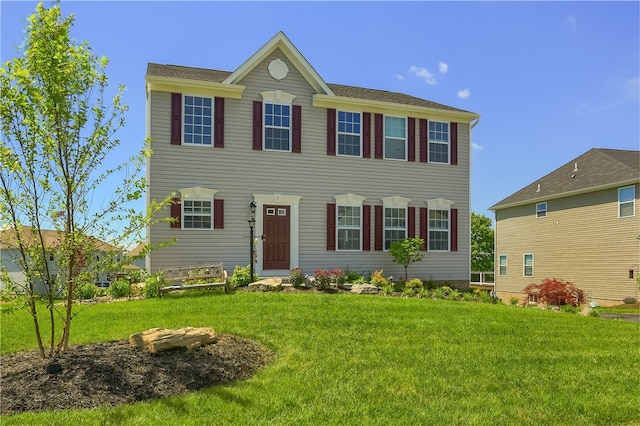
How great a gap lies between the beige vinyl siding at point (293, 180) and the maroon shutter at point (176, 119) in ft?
0.50

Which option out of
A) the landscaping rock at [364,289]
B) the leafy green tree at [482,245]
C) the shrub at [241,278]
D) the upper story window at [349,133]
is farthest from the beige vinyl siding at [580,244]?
the leafy green tree at [482,245]

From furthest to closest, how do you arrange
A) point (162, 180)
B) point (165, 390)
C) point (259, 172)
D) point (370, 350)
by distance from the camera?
point (259, 172) < point (162, 180) < point (370, 350) < point (165, 390)

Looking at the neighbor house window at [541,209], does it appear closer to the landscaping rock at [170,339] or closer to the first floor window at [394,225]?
the first floor window at [394,225]

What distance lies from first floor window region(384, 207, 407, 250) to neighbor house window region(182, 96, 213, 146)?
21.7 feet

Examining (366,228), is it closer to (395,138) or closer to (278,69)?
(395,138)

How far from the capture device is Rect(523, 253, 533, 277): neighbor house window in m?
25.7

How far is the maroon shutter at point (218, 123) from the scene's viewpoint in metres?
14.5

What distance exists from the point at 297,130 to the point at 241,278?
5.36 m

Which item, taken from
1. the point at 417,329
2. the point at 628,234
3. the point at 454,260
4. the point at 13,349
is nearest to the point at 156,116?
the point at 13,349

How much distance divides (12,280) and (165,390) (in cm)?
236

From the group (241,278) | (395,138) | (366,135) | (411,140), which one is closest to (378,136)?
(366,135)

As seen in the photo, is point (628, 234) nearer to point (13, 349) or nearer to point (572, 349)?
point (572, 349)

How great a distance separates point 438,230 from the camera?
17.1m

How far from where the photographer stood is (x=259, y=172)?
49.0 feet
